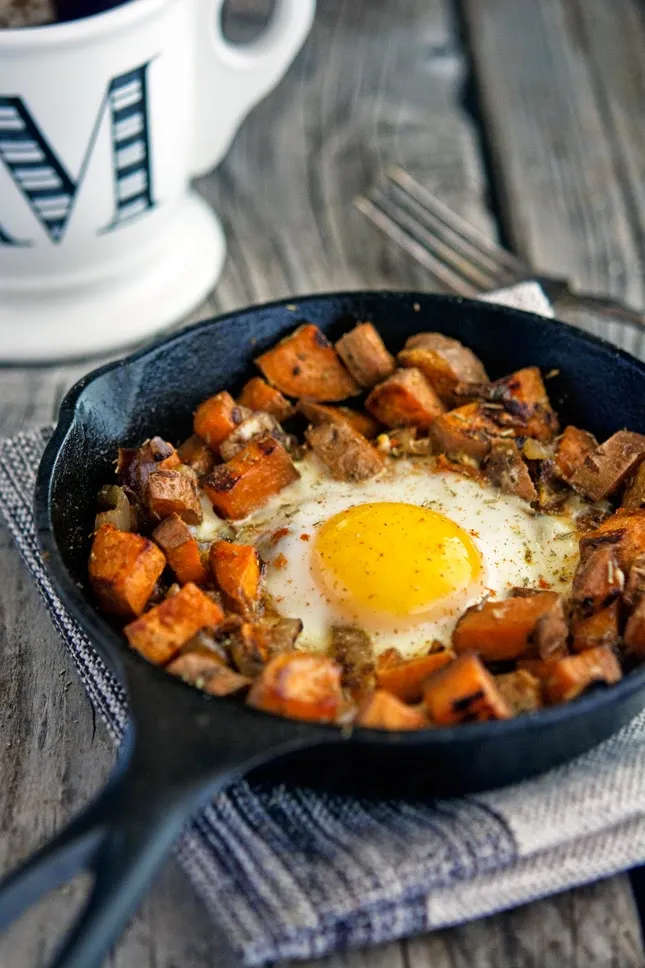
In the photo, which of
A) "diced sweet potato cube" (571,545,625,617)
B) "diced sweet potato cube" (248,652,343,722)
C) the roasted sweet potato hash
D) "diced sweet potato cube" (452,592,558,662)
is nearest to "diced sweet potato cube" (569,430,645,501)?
the roasted sweet potato hash

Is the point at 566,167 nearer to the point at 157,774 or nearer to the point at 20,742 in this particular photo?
the point at 20,742

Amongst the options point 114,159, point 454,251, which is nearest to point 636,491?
point 454,251

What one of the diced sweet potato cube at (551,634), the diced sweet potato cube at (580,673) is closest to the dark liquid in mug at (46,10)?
the diced sweet potato cube at (551,634)

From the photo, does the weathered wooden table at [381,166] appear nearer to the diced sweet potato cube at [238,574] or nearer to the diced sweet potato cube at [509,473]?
the diced sweet potato cube at [238,574]

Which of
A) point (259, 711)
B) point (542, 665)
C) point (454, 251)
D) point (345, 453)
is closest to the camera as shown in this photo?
point (259, 711)

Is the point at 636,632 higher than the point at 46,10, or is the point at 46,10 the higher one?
the point at 46,10

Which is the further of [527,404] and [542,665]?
[527,404]

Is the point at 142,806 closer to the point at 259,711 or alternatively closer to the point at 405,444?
the point at 259,711
